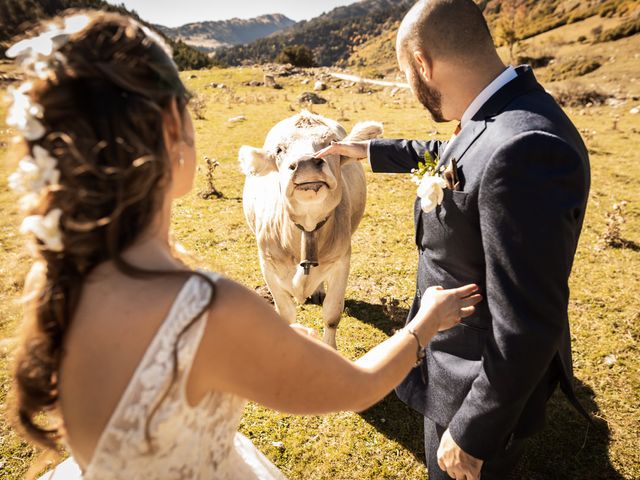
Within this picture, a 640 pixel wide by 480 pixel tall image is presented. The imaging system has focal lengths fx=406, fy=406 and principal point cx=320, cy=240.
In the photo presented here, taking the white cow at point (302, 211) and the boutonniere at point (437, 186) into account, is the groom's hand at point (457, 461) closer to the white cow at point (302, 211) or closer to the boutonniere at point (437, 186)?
the boutonniere at point (437, 186)

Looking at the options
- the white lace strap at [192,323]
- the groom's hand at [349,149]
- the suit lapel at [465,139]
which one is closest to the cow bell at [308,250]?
the groom's hand at [349,149]

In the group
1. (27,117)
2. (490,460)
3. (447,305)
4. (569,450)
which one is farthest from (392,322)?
(27,117)

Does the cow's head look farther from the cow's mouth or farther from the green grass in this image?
the green grass

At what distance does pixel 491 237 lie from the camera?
163 centimetres

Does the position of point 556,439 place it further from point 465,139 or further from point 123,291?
point 123,291

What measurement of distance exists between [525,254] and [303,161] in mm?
2227

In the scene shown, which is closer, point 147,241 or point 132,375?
point 132,375

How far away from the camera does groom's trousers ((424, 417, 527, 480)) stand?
6.99 feet

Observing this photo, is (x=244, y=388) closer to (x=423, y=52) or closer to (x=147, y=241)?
(x=147, y=241)

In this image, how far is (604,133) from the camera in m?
12.6

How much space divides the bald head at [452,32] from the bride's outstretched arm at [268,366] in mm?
1579

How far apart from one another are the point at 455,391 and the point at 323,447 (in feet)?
6.73

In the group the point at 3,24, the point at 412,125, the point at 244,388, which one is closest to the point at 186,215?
the point at 244,388

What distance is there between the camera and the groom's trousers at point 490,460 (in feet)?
6.99
